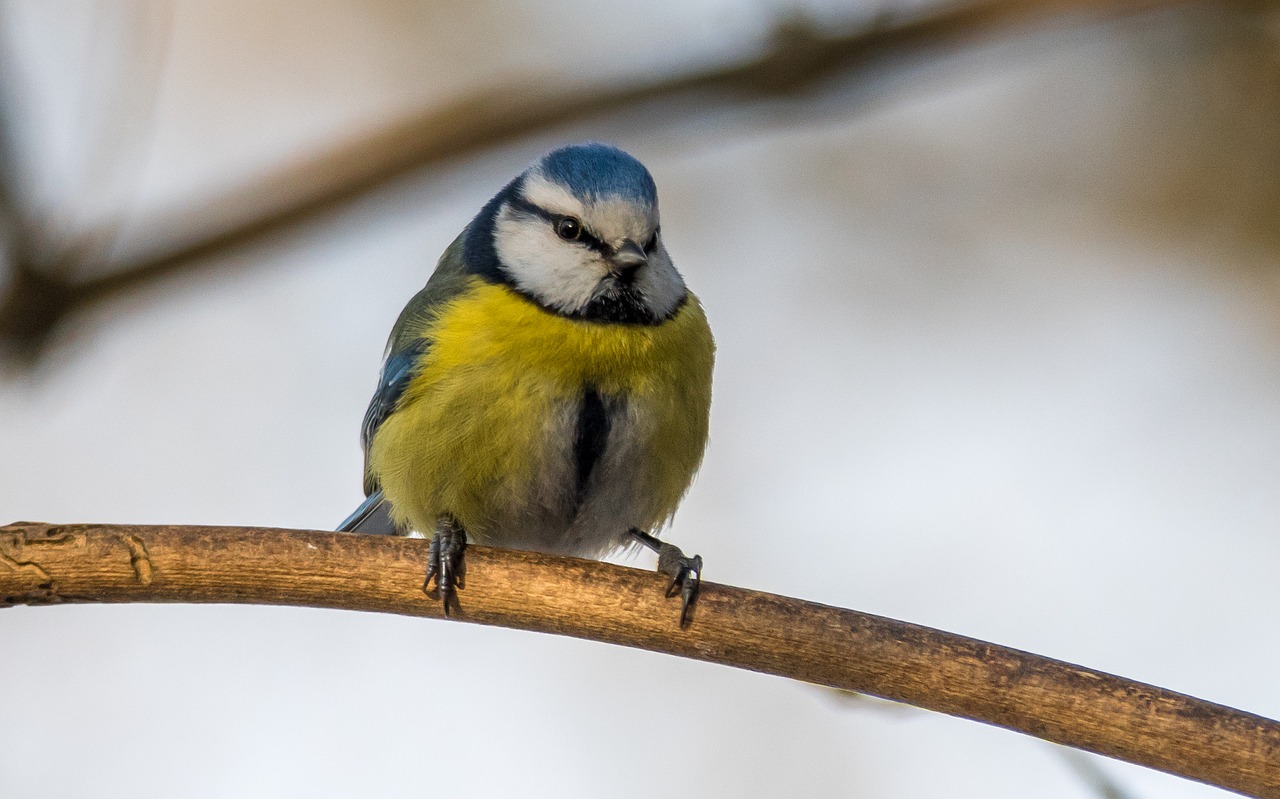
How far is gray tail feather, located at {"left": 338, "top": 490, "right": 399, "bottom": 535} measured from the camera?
2.22 metres

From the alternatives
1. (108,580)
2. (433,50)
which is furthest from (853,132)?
(108,580)

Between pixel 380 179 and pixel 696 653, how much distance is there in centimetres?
92

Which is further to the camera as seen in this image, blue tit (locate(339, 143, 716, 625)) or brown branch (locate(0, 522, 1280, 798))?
blue tit (locate(339, 143, 716, 625))

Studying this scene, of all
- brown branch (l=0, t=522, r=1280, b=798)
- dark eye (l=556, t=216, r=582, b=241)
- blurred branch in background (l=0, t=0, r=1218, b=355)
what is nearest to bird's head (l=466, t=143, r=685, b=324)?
dark eye (l=556, t=216, r=582, b=241)

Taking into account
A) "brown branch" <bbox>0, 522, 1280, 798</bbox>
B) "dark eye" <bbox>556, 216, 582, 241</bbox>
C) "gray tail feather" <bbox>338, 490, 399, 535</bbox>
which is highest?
"dark eye" <bbox>556, 216, 582, 241</bbox>

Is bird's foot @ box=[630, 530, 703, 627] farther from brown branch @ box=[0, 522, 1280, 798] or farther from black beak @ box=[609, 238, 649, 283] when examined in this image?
black beak @ box=[609, 238, 649, 283]

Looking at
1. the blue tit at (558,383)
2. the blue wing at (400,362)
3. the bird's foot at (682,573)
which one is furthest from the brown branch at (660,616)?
the blue wing at (400,362)

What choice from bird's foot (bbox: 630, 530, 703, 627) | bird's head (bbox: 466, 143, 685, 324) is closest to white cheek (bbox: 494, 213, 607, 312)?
bird's head (bbox: 466, 143, 685, 324)

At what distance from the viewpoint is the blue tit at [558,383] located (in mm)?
1857

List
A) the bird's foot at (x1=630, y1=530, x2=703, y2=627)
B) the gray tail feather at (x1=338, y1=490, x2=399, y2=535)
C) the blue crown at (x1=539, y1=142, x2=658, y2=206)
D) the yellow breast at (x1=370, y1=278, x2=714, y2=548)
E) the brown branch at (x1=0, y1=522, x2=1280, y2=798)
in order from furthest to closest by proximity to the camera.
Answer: the gray tail feather at (x1=338, y1=490, x2=399, y2=535) → the blue crown at (x1=539, y1=142, x2=658, y2=206) → the yellow breast at (x1=370, y1=278, x2=714, y2=548) → the bird's foot at (x1=630, y1=530, x2=703, y2=627) → the brown branch at (x1=0, y1=522, x2=1280, y2=798)

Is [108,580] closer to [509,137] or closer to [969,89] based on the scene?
[509,137]

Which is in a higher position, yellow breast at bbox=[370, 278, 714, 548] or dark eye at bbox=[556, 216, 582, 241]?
dark eye at bbox=[556, 216, 582, 241]

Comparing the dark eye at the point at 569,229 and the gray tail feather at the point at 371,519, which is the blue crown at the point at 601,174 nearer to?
the dark eye at the point at 569,229

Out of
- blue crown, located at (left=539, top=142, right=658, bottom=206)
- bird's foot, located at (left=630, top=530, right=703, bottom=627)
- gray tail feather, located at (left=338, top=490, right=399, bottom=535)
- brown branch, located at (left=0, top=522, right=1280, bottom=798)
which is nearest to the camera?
brown branch, located at (left=0, top=522, right=1280, bottom=798)
